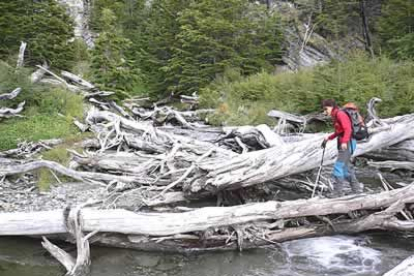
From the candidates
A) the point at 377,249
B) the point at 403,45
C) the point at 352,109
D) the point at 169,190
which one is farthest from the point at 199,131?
the point at 403,45

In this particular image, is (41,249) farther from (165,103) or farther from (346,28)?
(346,28)

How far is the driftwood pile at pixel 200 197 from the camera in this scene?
7.45 meters

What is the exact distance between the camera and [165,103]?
27516 mm

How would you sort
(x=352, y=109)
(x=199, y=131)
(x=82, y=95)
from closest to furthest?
(x=352, y=109), (x=199, y=131), (x=82, y=95)

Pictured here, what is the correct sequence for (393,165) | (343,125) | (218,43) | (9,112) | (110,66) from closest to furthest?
(343,125) → (393,165) → (9,112) → (110,66) → (218,43)

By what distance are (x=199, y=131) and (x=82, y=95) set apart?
587cm

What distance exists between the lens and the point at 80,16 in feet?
104

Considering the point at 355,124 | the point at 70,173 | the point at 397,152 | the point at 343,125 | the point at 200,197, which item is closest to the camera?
the point at 343,125

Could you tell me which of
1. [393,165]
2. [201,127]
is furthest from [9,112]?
[393,165]

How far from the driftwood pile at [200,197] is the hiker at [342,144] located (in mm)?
852

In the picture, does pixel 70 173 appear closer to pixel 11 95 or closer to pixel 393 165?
pixel 11 95

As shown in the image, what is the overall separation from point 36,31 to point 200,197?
15.9 metres

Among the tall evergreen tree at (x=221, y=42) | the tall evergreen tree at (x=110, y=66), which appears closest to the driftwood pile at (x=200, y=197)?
the tall evergreen tree at (x=110, y=66)

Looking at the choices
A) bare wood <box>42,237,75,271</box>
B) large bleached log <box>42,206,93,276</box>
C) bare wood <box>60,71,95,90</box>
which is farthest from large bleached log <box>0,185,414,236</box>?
bare wood <box>60,71,95,90</box>
